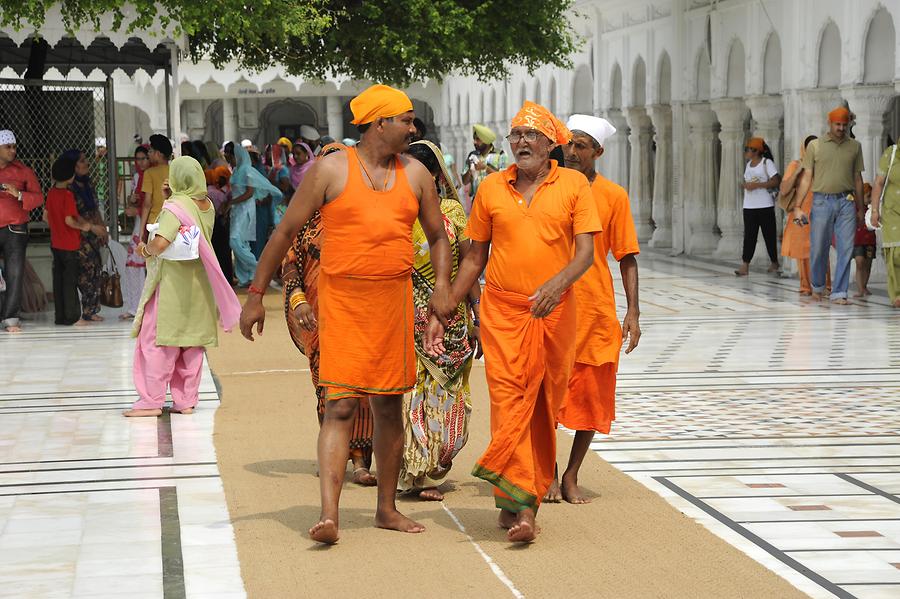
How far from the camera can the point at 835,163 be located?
13898mm

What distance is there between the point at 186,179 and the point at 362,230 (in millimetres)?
3175

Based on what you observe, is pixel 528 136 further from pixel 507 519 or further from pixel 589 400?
pixel 507 519

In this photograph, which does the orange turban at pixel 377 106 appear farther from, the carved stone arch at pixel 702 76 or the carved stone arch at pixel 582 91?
the carved stone arch at pixel 582 91

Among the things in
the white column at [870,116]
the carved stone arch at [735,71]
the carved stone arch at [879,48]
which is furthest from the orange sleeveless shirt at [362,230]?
the carved stone arch at [735,71]

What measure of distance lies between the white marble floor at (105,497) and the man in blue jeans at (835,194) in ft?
20.9

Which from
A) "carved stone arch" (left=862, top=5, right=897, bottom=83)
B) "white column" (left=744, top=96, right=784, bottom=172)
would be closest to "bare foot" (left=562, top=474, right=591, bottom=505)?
"carved stone arch" (left=862, top=5, right=897, bottom=83)

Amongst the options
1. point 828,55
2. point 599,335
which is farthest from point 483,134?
point 599,335

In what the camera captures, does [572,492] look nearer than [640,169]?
Yes

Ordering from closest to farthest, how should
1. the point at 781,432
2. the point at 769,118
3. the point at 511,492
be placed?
the point at 511,492, the point at 781,432, the point at 769,118

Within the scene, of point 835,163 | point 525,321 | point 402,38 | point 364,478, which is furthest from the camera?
point 402,38

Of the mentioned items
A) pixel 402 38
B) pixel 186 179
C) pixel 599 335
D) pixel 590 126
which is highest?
pixel 402 38

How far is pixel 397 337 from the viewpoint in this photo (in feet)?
18.3

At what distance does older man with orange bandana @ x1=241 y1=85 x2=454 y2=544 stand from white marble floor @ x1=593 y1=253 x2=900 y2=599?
1316 millimetres

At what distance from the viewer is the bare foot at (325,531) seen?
5363mm
